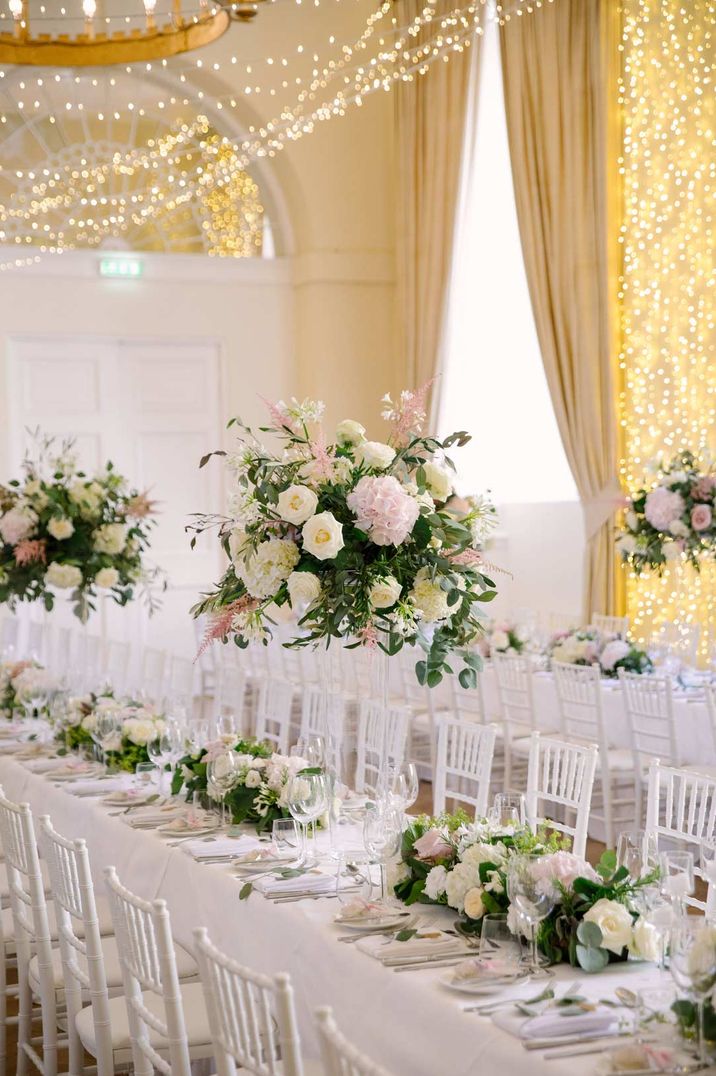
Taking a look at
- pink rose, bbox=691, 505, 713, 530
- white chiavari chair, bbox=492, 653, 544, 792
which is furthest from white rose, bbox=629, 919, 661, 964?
pink rose, bbox=691, 505, 713, 530

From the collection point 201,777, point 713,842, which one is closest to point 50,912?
point 201,777

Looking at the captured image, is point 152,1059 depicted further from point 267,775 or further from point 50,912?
point 50,912

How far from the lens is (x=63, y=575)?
657 cm

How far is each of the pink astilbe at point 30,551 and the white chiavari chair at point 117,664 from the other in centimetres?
125

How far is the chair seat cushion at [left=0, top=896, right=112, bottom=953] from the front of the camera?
4.39 m

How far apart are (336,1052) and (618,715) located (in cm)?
500

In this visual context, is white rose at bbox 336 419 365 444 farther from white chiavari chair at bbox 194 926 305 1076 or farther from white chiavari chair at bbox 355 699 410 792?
white chiavari chair at bbox 194 926 305 1076

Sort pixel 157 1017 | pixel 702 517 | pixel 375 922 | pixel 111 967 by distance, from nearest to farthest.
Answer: pixel 375 922 < pixel 157 1017 < pixel 111 967 < pixel 702 517

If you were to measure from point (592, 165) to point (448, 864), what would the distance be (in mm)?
7792

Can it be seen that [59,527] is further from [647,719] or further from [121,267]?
[121,267]

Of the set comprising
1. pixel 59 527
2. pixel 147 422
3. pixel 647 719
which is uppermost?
pixel 147 422

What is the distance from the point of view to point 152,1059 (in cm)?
333

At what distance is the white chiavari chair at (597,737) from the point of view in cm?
643


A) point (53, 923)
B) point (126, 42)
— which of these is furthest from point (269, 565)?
point (126, 42)
